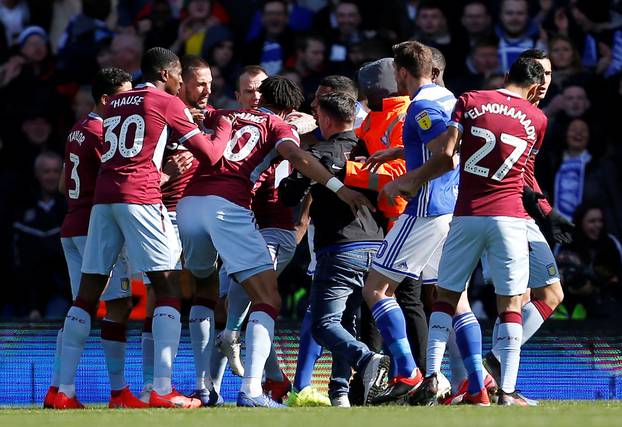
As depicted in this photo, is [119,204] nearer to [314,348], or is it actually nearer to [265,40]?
[314,348]

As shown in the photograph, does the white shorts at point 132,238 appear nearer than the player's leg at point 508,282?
No

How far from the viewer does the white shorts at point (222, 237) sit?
9.51 metres

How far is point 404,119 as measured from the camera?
32.1 feet

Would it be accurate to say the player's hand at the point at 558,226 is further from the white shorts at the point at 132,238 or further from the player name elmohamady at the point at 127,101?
the player name elmohamady at the point at 127,101

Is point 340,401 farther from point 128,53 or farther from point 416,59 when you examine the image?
point 128,53

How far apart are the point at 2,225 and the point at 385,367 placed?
8.06 meters

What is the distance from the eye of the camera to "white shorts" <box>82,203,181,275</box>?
9.48 meters

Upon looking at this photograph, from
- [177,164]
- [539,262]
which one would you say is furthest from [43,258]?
Answer: [539,262]

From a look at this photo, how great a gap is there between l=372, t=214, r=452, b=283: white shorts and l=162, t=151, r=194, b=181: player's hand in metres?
1.87

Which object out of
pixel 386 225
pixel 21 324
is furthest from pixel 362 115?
pixel 21 324

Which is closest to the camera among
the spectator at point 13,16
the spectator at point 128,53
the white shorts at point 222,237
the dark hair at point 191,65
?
the white shorts at point 222,237

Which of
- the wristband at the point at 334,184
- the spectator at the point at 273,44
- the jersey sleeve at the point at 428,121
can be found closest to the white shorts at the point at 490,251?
the jersey sleeve at the point at 428,121

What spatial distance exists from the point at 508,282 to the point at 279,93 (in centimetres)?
227

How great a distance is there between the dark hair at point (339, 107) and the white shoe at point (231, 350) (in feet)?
5.83
